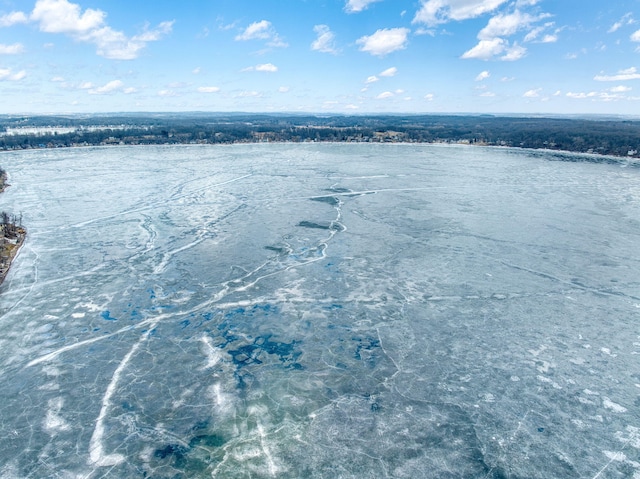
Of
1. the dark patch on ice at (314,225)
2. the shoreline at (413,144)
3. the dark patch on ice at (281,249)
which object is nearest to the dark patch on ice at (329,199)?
the dark patch on ice at (314,225)

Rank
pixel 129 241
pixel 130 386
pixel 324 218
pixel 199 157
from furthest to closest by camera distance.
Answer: pixel 199 157 → pixel 324 218 → pixel 129 241 → pixel 130 386

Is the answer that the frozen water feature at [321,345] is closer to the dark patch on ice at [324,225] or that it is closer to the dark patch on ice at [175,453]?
the dark patch on ice at [175,453]

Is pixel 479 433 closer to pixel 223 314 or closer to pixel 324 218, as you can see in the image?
pixel 223 314

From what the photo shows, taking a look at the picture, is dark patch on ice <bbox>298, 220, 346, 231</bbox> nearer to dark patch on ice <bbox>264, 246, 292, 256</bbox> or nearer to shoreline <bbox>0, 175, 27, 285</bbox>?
dark patch on ice <bbox>264, 246, 292, 256</bbox>

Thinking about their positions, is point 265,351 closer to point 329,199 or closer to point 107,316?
point 107,316

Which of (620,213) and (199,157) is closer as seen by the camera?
(620,213)

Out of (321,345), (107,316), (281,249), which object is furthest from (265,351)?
(281,249)

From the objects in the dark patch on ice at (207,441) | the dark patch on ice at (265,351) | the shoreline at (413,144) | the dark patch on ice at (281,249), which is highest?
the shoreline at (413,144)

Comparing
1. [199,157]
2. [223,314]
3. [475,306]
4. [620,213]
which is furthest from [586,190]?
[199,157]
